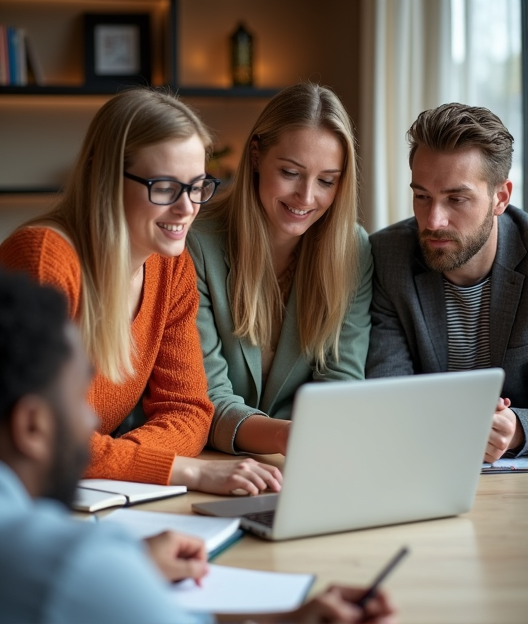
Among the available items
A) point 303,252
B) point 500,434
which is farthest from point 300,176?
point 500,434

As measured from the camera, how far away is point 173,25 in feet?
13.8

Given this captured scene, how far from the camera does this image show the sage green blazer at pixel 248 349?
212cm

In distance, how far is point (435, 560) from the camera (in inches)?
51.8

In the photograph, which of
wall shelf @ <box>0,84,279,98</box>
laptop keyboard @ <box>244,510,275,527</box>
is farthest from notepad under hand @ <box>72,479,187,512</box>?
wall shelf @ <box>0,84,279,98</box>

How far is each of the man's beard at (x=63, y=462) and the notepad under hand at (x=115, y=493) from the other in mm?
590

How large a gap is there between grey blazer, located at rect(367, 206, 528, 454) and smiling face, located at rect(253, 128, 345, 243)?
0.81ft

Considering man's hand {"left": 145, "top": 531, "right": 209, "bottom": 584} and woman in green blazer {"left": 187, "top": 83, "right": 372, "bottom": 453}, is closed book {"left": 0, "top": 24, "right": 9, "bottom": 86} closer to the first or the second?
woman in green blazer {"left": 187, "top": 83, "right": 372, "bottom": 453}

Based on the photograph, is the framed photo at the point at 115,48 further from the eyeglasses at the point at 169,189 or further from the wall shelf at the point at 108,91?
the eyeglasses at the point at 169,189

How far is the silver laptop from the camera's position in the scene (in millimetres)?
1317

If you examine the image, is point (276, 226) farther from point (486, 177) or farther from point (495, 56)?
point (495, 56)

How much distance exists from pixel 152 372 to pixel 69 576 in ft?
4.09

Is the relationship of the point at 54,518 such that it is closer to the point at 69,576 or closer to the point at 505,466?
the point at 69,576

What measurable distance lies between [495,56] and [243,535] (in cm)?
261

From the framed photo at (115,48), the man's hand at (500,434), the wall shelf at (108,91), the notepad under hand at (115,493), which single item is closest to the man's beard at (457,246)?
the man's hand at (500,434)
